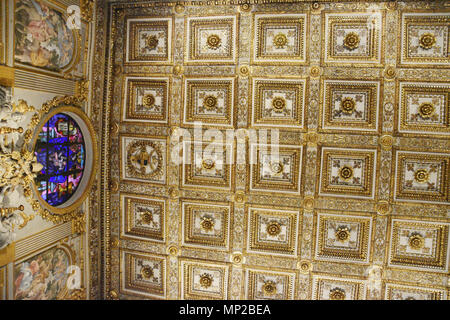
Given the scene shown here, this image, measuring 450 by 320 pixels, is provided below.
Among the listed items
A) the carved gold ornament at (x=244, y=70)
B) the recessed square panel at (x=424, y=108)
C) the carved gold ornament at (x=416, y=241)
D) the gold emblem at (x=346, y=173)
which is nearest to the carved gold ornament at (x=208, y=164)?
the carved gold ornament at (x=244, y=70)

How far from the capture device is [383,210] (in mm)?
7898

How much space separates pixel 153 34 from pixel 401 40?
6670mm

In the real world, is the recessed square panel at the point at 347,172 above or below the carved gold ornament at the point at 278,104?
below

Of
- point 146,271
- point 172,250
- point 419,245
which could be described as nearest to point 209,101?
point 172,250

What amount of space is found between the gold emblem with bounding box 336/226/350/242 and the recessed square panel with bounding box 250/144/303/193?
161cm

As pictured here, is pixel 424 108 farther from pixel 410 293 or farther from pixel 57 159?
pixel 57 159

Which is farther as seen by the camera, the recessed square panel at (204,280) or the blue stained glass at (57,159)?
the recessed square panel at (204,280)

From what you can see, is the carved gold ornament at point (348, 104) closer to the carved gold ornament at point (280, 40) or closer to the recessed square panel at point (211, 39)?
the carved gold ornament at point (280, 40)

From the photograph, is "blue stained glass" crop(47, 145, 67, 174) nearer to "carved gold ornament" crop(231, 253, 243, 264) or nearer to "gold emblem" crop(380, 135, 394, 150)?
"carved gold ornament" crop(231, 253, 243, 264)

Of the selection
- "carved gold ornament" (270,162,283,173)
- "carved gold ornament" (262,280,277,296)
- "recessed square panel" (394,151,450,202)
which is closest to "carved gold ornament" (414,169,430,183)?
"recessed square panel" (394,151,450,202)

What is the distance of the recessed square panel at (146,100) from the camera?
8.43 meters

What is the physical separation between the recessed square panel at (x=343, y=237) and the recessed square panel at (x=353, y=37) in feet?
14.0
